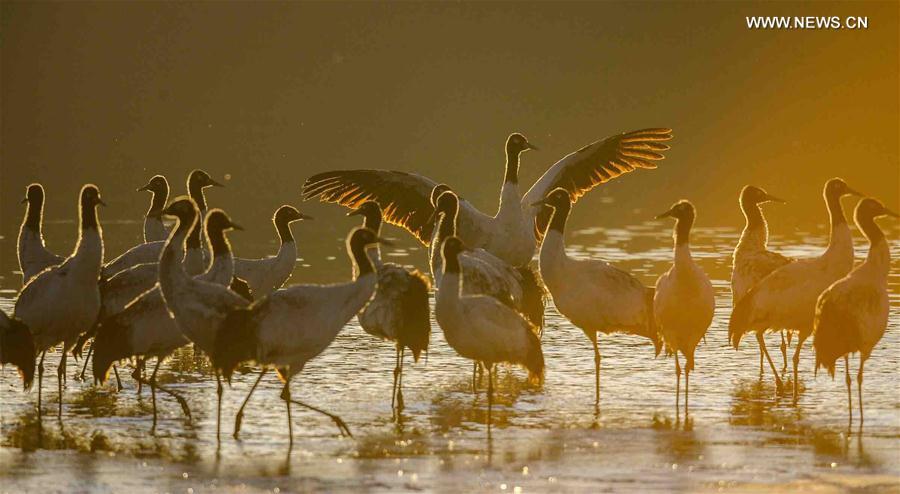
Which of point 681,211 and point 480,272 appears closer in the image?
point 681,211

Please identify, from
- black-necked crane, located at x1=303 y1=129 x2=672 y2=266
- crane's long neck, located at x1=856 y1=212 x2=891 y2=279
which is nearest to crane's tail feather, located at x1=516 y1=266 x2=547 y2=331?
black-necked crane, located at x1=303 y1=129 x2=672 y2=266

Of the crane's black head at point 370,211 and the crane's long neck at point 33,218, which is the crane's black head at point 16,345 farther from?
the crane's black head at point 370,211

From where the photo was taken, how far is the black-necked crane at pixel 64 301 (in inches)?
471

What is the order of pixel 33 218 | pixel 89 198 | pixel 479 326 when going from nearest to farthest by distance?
pixel 479 326 < pixel 89 198 < pixel 33 218

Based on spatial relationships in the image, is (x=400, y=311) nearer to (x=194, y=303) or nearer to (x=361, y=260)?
(x=361, y=260)

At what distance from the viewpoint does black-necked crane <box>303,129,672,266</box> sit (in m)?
16.1

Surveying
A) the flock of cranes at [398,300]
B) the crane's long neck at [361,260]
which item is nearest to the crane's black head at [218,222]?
the flock of cranes at [398,300]

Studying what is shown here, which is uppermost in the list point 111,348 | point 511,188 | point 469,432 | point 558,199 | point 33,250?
point 511,188

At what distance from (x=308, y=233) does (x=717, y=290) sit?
1053 centimetres

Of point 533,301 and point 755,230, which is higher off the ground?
point 755,230

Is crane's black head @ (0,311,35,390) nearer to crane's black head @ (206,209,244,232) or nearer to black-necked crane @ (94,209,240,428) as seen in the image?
black-necked crane @ (94,209,240,428)

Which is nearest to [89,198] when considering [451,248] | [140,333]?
[140,333]

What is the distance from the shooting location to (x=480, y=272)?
45.5 feet

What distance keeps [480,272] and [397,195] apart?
361 centimetres
